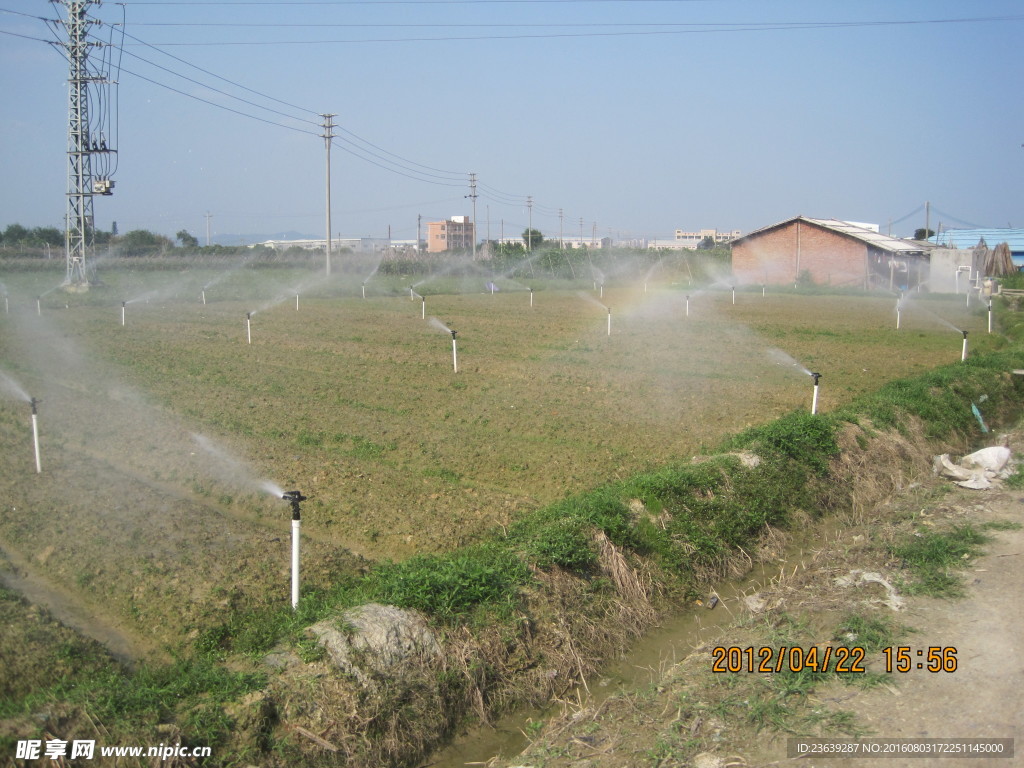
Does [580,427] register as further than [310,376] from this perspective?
No

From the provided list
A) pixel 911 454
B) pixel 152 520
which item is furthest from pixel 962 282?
pixel 152 520

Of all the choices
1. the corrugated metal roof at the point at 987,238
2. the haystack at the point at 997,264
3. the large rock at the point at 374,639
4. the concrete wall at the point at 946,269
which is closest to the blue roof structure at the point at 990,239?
the corrugated metal roof at the point at 987,238

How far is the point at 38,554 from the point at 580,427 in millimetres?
7361

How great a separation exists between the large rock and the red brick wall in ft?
149

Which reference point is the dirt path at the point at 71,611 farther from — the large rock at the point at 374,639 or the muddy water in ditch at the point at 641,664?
the muddy water in ditch at the point at 641,664

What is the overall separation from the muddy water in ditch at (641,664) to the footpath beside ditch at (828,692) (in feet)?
0.51

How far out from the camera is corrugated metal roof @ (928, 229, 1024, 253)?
59875 millimetres

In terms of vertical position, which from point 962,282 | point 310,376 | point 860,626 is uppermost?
point 962,282

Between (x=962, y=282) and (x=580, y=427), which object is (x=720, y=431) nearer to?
(x=580, y=427)

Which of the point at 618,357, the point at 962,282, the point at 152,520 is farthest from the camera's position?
the point at 962,282

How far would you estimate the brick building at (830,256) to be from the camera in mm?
45469

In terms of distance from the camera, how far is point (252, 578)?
6605 millimetres

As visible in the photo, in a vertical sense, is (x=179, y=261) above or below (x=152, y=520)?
above

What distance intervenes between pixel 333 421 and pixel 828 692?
29.4 ft
